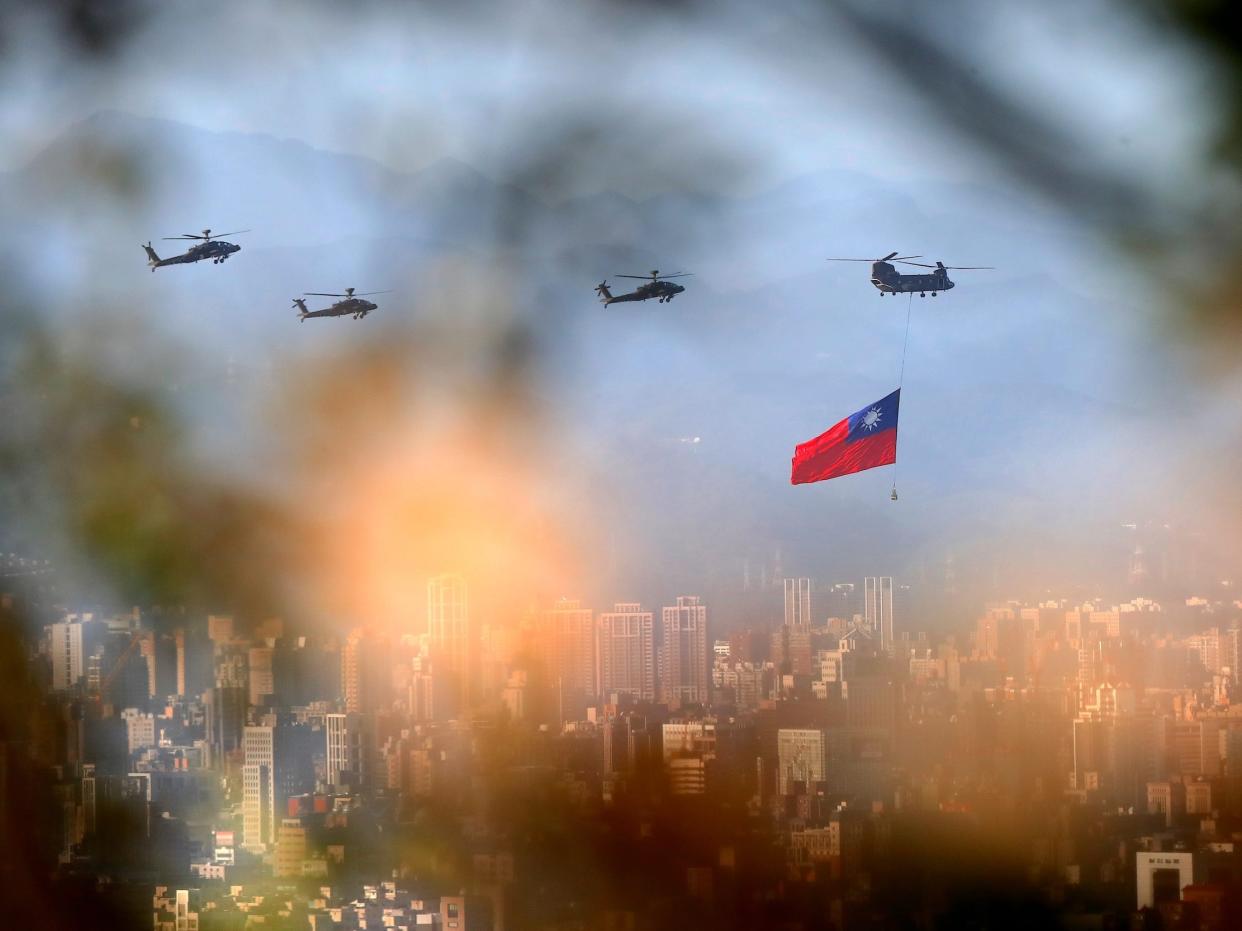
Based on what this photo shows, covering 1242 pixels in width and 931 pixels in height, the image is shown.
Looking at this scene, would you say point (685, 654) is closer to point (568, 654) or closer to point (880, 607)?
point (568, 654)

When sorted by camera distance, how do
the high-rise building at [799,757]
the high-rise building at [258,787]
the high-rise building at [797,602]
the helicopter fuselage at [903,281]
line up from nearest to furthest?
the high-rise building at [799,757]
the high-rise building at [258,787]
the helicopter fuselage at [903,281]
the high-rise building at [797,602]

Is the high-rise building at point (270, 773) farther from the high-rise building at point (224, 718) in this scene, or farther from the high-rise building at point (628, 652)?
the high-rise building at point (628, 652)

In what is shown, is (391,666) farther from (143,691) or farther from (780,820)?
(780,820)

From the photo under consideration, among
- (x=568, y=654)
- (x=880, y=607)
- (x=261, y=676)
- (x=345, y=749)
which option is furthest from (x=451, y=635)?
(x=880, y=607)

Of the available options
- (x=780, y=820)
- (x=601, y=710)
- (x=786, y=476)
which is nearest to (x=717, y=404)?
(x=786, y=476)

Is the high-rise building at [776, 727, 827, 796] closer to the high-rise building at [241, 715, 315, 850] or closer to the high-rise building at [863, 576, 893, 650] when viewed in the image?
the high-rise building at [863, 576, 893, 650]

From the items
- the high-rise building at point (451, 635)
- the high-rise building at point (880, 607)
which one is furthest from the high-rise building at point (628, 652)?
the high-rise building at point (880, 607)

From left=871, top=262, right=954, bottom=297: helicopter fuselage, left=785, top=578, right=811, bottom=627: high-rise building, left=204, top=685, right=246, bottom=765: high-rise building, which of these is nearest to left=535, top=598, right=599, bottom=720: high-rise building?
left=785, top=578, right=811, bottom=627: high-rise building
